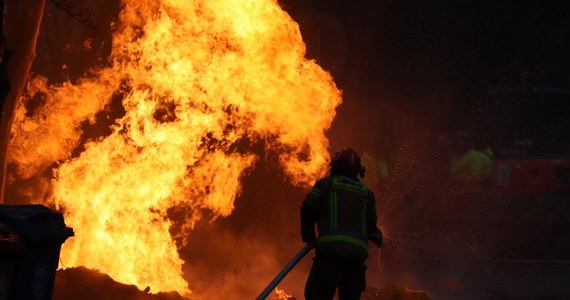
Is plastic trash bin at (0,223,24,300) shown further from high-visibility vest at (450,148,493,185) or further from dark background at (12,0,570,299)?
high-visibility vest at (450,148,493,185)

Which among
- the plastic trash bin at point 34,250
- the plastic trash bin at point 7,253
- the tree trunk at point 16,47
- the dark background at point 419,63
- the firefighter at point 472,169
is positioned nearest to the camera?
the plastic trash bin at point 7,253

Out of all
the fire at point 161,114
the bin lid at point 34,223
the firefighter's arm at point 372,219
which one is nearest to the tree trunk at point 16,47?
the fire at point 161,114

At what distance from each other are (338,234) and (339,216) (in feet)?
0.50

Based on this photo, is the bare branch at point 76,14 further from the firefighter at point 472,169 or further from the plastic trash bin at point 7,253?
the firefighter at point 472,169

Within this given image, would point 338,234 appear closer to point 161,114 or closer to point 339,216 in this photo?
point 339,216

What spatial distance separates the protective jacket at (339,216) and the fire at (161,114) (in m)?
3.32

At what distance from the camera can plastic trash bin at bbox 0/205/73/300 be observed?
4324 millimetres

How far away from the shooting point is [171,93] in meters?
8.83

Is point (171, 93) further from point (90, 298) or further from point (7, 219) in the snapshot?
point (7, 219)

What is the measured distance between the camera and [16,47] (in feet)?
22.6

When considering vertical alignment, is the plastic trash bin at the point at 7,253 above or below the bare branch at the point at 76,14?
below

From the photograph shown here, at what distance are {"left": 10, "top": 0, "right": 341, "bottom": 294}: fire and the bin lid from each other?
3264 mm

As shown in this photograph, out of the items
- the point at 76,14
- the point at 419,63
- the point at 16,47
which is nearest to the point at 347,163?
the point at 16,47

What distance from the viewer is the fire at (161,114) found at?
8.03 metres
